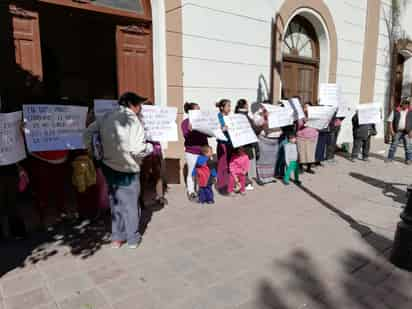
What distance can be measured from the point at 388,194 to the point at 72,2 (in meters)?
6.24

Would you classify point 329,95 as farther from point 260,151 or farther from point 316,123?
point 260,151

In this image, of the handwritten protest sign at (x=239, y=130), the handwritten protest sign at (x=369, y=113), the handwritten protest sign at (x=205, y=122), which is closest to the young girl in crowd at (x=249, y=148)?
the handwritten protest sign at (x=239, y=130)

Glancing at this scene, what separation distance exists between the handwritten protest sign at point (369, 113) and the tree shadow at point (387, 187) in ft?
5.63

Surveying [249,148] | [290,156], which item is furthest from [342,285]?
[290,156]

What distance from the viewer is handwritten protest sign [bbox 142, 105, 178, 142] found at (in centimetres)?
452

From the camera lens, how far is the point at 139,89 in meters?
5.91

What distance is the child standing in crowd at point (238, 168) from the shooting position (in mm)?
5426

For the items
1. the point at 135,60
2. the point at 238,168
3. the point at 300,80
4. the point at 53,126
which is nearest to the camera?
the point at 53,126

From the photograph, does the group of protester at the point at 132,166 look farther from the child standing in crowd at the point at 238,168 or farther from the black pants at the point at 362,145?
the black pants at the point at 362,145

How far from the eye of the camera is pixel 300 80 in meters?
9.38

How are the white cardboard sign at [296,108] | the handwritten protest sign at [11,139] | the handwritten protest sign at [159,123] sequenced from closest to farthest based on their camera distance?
the handwritten protest sign at [11,139] < the handwritten protest sign at [159,123] < the white cardboard sign at [296,108]

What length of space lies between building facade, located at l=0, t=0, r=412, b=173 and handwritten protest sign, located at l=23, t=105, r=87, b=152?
0.95 meters

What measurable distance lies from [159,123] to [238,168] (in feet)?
5.35

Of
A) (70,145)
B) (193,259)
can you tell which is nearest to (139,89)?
(70,145)
